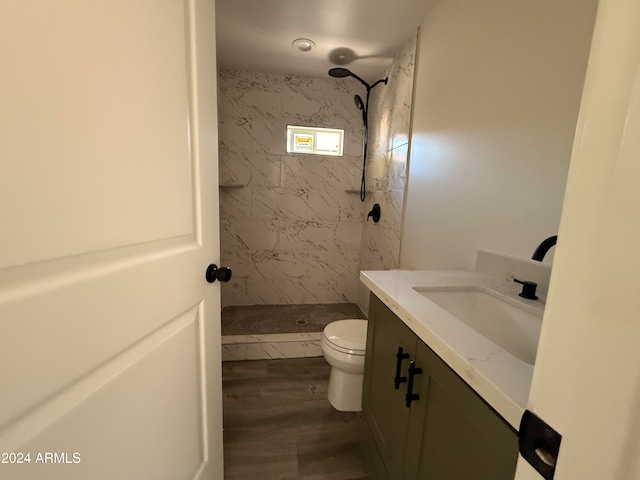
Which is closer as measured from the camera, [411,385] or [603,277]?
[603,277]

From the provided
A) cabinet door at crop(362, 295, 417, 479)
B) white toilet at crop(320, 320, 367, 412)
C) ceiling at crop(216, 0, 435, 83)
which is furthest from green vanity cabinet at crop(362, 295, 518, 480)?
ceiling at crop(216, 0, 435, 83)

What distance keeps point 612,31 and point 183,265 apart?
863mm

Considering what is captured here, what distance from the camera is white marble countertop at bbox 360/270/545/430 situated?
1.53 ft

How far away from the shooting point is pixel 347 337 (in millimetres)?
1495

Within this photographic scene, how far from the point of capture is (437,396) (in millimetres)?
662

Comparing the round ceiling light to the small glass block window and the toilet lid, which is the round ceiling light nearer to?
the small glass block window

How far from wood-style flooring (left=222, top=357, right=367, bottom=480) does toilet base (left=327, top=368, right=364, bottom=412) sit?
12 centimetres

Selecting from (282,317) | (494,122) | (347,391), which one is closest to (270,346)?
(282,317)

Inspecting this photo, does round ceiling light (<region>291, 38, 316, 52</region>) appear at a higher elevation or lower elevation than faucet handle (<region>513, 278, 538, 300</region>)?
higher

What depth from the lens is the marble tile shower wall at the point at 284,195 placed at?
2.46m

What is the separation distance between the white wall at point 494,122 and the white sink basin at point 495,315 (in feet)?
0.73

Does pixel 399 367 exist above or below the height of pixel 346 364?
above

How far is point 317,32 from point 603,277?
2061mm

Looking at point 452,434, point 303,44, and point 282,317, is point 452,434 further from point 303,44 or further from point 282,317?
point 303,44
